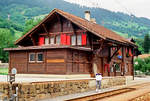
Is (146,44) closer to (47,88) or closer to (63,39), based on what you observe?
(63,39)

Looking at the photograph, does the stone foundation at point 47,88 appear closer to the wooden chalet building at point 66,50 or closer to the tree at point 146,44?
the wooden chalet building at point 66,50

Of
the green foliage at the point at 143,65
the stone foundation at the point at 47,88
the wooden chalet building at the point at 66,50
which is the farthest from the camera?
the green foliage at the point at 143,65

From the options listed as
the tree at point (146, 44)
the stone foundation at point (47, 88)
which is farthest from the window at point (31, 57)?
the tree at point (146, 44)

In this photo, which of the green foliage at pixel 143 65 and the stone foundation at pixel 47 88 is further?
the green foliage at pixel 143 65

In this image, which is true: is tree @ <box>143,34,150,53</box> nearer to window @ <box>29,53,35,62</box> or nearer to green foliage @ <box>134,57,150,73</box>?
green foliage @ <box>134,57,150,73</box>

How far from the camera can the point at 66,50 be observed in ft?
66.3

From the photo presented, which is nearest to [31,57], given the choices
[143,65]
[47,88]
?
[47,88]

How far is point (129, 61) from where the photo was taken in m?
35.8

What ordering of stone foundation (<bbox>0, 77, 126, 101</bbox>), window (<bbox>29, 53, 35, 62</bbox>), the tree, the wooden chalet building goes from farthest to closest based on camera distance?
the tree, window (<bbox>29, 53, 35, 62</bbox>), the wooden chalet building, stone foundation (<bbox>0, 77, 126, 101</bbox>)

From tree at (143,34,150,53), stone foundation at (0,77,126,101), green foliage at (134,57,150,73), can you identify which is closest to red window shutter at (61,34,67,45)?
stone foundation at (0,77,126,101)

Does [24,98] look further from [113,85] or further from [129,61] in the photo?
[129,61]

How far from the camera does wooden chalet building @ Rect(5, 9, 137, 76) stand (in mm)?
20906

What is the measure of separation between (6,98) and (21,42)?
16857 millimetres

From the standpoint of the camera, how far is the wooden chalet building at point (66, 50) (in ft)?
68.6
